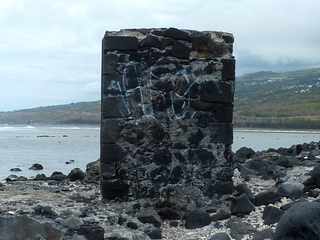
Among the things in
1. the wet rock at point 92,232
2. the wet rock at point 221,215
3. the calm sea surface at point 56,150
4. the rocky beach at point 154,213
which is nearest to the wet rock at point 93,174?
the rocky beach at point 154,213

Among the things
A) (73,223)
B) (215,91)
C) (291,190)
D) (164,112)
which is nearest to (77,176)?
(164,112)

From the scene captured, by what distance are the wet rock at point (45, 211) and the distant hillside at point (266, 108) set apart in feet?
297

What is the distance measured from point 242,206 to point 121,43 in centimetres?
318

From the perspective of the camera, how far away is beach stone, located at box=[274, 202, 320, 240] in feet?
20.9

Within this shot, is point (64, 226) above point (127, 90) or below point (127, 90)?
below

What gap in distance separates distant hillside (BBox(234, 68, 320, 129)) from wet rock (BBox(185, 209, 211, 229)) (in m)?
90.0

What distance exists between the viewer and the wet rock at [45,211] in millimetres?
9547

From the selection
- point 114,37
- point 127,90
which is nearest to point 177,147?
point 127,90

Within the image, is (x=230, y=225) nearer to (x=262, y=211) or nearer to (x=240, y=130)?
(x=262, y=211)

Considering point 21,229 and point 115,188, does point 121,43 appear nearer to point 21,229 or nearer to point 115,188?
point 115,188

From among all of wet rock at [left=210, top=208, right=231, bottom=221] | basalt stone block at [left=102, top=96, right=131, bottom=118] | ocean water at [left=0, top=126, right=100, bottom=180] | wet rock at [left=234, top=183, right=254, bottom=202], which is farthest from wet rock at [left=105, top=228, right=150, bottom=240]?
ocean water at [left=0, top=126, right=100, bottom=180]

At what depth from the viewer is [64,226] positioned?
893 centimetres

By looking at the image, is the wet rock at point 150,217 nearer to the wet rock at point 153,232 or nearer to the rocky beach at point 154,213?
the rocky beach at point 154,213

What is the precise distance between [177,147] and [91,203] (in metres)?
1.63
